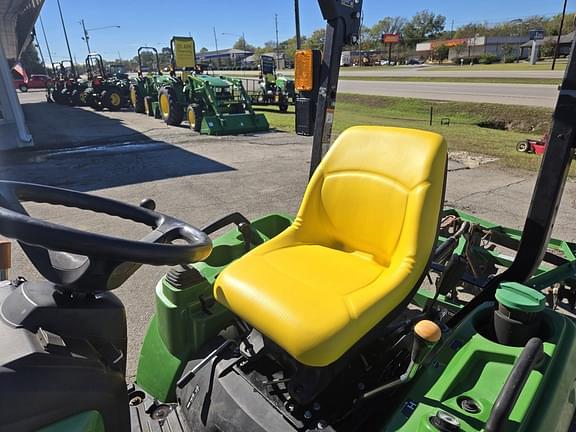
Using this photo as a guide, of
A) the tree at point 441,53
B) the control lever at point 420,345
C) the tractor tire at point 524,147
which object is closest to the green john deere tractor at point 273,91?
the tractor tire at point 524,147

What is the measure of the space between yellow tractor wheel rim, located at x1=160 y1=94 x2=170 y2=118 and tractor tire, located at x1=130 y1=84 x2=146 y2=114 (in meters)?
3.06

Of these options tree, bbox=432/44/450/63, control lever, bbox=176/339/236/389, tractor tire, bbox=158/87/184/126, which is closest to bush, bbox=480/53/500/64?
tree, bbox=432/44/450/63

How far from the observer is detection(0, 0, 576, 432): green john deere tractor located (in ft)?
3.48

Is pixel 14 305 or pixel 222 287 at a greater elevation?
pixel 14 305

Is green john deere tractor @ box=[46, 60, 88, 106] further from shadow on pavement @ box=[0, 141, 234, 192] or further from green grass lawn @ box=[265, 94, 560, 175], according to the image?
shadow on pavement @ box=[0, 141, 234, 192]

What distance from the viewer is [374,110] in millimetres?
13867

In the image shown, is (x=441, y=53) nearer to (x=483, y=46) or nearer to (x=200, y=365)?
(x=483, y=46)

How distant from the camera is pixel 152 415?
1.63 metres

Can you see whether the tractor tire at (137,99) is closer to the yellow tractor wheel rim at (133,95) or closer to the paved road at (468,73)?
the yellow tractor wheel rim at (133,95)

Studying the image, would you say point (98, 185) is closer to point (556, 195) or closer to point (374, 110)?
point (556, 195)

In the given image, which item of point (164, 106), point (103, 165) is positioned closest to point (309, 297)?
point (103, 165)

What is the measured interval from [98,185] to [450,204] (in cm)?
455

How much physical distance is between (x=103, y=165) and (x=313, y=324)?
22.2 feet

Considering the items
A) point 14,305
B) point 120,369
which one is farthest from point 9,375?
point 120,369
